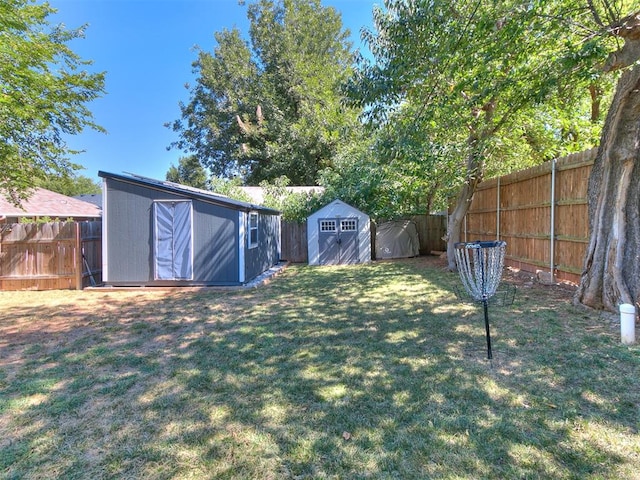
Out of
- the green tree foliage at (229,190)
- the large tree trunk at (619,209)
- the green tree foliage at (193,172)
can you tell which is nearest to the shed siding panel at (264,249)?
the green tree foliage at (229,190)

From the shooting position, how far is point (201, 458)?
83.7 inches

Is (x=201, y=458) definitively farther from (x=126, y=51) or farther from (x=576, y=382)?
(x=126, y=51)

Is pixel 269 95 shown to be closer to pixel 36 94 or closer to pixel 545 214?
pixel 36 94

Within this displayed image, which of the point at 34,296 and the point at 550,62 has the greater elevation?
the point at 550,62

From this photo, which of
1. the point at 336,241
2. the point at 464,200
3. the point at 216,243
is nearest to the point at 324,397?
the point at 216,243

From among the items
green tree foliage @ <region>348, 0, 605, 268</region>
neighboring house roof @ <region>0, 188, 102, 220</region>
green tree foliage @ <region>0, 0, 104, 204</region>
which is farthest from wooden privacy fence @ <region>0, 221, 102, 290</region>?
green tree foliage @ <region>348, 0, 605, 268</region>

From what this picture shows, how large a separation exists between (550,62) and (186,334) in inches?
267

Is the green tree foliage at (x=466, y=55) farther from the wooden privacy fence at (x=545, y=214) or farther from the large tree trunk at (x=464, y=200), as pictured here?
the large tree trunk at (x=464, y=200)

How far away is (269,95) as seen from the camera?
23766mm

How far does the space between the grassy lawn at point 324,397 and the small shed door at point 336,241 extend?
6.80 metres

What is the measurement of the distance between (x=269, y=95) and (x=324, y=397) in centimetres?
2386

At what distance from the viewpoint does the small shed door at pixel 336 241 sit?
1219cm

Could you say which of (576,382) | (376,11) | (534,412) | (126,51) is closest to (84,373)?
(534,412)

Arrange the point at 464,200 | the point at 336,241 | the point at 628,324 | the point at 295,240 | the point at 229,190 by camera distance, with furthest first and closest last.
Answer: the point at 229,190 < the point at 295,240 < the point at 336,241 < the point at 464,200 < the point at 628,324
